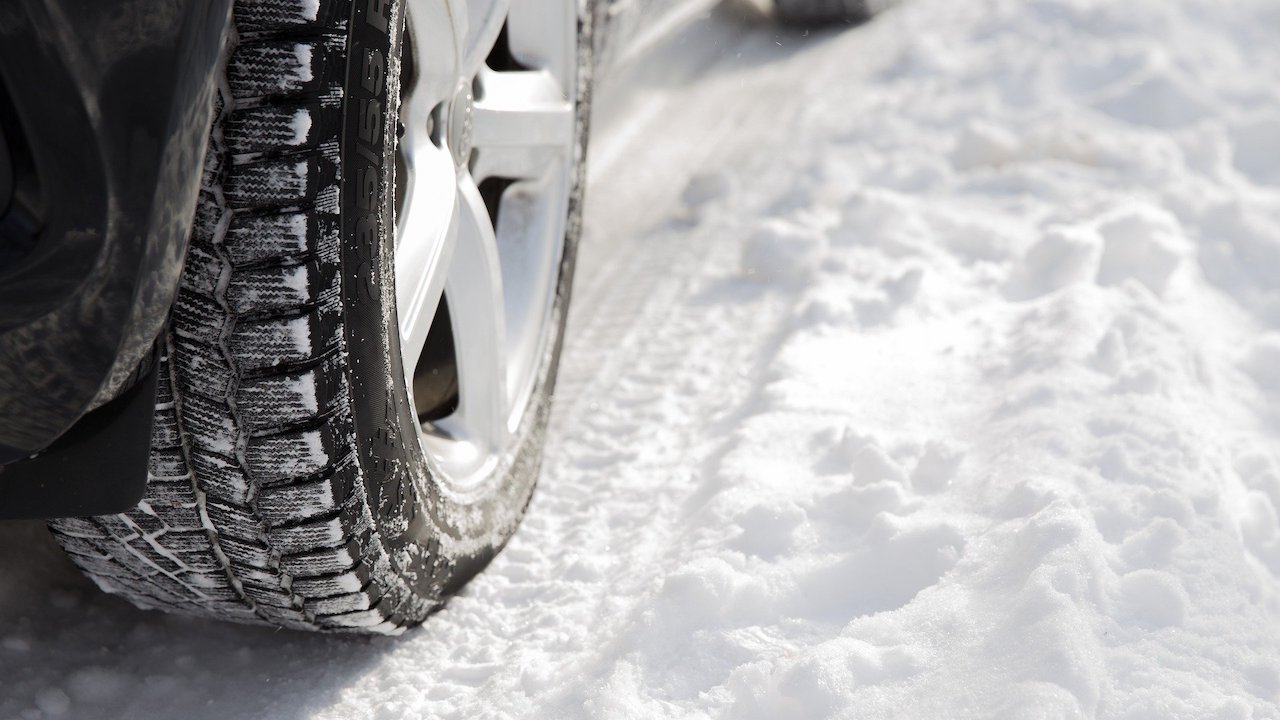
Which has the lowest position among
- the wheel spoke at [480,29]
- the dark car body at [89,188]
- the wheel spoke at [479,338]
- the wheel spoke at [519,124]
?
the wheel spoke at [479,338]

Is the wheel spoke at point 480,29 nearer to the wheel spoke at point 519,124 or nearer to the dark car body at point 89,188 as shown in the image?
the wheel spoke at point 519,124

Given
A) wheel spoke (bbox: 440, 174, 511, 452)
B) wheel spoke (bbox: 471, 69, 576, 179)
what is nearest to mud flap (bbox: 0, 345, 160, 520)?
wheel spoke (bbox: 440, 174, 511, 452)

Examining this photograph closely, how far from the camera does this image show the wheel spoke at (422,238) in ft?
4.26

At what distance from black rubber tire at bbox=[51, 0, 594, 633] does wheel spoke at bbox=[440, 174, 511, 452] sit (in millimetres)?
288

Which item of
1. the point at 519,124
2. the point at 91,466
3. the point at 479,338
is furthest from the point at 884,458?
the point at 91,466

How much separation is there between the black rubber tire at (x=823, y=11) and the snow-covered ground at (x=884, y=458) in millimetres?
842

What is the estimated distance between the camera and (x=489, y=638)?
4.82 feet

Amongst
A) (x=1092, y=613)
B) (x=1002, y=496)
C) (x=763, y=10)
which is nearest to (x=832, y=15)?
(x=763, y=10)

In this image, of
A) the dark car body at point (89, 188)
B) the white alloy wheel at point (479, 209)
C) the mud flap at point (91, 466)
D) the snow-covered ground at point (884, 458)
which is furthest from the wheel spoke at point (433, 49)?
the snow-covered ground at point (884, 458)

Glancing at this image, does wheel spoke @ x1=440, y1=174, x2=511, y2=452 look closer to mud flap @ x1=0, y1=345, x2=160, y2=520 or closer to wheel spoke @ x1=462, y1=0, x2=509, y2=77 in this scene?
wheel spoke @ x1=462, y1=0, x2=509, y2=77

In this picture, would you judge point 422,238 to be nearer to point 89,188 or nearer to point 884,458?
point 89,188

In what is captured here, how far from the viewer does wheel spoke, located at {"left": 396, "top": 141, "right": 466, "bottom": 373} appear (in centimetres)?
130

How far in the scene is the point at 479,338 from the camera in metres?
1.58

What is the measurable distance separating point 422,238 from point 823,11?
3008mm
